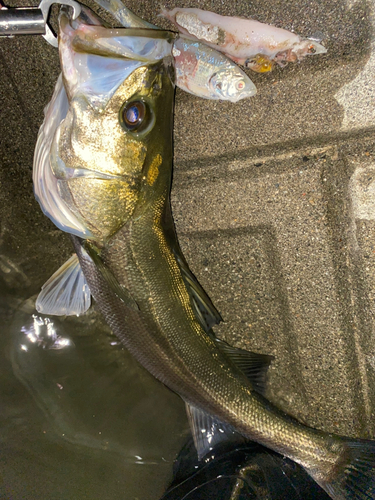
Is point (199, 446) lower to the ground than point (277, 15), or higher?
lower

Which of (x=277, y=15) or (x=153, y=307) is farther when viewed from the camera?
(x=277, y=15)

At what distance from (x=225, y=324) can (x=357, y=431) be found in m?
1.23

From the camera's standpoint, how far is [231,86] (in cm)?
206

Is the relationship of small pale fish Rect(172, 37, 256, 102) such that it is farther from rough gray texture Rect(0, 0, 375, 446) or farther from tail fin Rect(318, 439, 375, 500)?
tail fin Rect(318, 439, 375, 500)

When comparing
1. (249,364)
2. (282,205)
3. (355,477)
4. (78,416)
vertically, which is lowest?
(355,477)

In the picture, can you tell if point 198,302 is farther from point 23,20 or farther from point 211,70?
point 23,20

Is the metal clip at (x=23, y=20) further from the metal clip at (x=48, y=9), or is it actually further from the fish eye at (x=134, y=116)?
the fish eye at (x=134, y=116)

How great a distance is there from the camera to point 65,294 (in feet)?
7.35

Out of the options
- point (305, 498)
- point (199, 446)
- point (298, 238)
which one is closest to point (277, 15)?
point (298, 238)

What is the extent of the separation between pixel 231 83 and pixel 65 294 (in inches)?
69.4

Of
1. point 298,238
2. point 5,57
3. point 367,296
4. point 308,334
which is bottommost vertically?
point 308,334

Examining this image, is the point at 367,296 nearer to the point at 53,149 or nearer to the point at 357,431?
the point at 357,431

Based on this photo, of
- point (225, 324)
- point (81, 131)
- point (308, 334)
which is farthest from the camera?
point (225, 324)

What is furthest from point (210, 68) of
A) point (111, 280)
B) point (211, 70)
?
point (111, 280)
